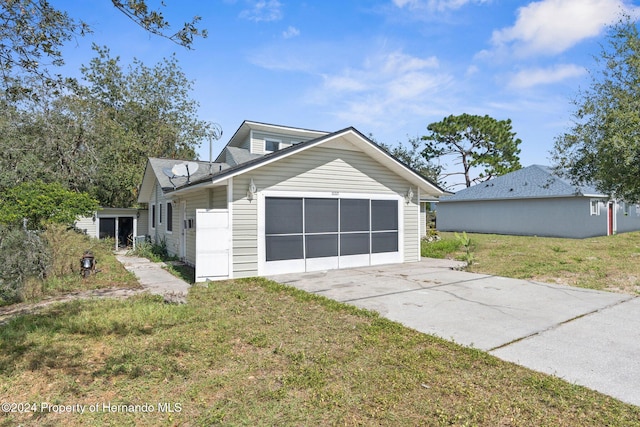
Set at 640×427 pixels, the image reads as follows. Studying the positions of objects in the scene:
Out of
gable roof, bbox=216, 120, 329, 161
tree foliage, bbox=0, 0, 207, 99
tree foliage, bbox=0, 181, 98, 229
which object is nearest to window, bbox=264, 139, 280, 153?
gable roof, bbox=216, 120, 329, 161

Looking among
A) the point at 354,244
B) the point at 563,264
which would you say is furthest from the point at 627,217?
the point at 354,244

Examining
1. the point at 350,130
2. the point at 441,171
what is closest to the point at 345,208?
the point at 350,130

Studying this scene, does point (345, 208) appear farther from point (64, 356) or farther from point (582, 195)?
point (582, 195)

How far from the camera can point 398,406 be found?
116 inches

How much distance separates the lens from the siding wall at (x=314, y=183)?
8773 millimetres

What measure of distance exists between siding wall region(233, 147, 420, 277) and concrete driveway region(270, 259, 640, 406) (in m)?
1.27

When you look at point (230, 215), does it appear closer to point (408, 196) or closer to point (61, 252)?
point (61, 252)

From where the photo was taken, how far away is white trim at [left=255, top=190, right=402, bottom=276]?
9020 millimetres

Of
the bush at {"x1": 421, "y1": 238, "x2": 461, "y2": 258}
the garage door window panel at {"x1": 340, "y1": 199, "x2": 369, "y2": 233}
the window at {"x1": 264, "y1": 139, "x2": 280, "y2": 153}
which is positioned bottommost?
A: the bush at {"x1": 421, "y1": 238, "x2": 461, "y2": 258}

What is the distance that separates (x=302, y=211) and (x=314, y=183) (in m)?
0.87

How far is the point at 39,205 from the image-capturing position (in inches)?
432

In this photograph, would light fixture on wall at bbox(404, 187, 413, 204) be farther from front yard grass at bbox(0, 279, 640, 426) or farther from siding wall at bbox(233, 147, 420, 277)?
front yard grass at bbox(0, 279, 640, 426)

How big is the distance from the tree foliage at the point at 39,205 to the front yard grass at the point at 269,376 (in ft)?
22.4

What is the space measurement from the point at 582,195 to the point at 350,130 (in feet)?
57.8
